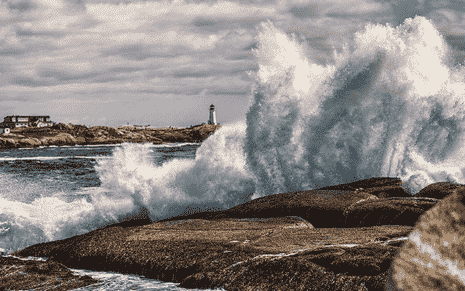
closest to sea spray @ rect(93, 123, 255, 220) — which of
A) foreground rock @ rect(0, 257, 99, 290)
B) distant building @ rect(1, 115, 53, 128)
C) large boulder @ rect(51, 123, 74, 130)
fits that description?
foreground rock @ rect(0, 257, 99, 290)

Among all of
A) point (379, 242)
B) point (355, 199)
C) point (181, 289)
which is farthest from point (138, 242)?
point (355, 199)

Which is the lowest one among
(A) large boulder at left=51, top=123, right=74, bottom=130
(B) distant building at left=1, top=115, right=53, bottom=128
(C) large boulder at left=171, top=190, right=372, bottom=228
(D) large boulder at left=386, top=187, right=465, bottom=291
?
(C) large boulder at left=171, top=190, right=372, bottom=228

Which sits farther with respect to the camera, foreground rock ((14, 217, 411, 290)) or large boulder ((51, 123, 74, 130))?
large boulder ((51, 123, 74, 130))

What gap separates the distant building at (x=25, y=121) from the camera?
358 ft

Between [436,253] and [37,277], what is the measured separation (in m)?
5.47

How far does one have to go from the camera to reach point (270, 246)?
17.7 ft

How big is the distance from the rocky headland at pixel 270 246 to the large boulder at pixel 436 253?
256cm

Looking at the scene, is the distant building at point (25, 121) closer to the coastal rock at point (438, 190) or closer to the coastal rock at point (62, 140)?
the coastal rock at point (62, 140)

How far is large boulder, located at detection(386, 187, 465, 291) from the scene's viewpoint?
1.42 m

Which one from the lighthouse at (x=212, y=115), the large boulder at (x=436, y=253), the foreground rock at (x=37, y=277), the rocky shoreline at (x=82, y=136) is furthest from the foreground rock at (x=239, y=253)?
the lighthouse at (x=212, y=115)

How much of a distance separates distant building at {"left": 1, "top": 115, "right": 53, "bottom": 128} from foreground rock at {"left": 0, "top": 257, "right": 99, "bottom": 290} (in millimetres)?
115261

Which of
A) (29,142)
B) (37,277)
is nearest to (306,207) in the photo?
(37,277)

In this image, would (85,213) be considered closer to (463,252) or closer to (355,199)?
(355,199)

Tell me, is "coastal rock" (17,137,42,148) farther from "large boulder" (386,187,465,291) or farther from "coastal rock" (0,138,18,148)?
"large boulder" (386,187,465,291)
